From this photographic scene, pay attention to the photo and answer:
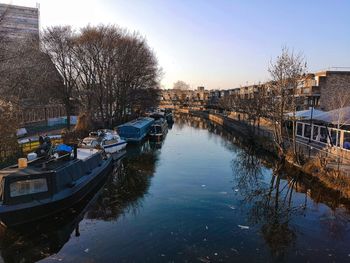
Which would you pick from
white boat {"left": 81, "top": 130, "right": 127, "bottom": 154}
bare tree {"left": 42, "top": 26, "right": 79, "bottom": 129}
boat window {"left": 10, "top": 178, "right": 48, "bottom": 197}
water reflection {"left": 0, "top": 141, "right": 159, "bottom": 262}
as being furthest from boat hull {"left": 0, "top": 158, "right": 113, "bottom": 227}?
bare tree {"left": 42, "top": 26, "right": 79, "bottom": 129}

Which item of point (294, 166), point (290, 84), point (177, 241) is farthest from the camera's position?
point (290, 84)

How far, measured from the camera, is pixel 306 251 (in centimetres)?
1223

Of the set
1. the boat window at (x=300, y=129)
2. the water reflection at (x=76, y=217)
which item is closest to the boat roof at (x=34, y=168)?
the water reflection at (x=76, y=217)

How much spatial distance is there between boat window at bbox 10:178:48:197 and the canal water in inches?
56.7

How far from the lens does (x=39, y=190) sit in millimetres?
14688

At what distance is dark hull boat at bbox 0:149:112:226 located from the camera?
13.7m

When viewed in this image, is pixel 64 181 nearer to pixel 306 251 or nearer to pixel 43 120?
pixel 306 251

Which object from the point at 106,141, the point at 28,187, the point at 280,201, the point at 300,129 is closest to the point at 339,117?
the point at 300,129

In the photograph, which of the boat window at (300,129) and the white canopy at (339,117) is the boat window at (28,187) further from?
the boat window at (300,129)

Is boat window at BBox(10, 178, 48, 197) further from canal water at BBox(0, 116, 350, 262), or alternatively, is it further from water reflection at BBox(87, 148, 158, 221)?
water reflection at BBox(87, 148, 158, 221)

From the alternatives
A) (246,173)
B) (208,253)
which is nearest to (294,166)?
(246,173)

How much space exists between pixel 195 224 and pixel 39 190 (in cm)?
663

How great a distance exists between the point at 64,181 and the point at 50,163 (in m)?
1.41

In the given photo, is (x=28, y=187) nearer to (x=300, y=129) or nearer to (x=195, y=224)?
(x=195, y=224)
